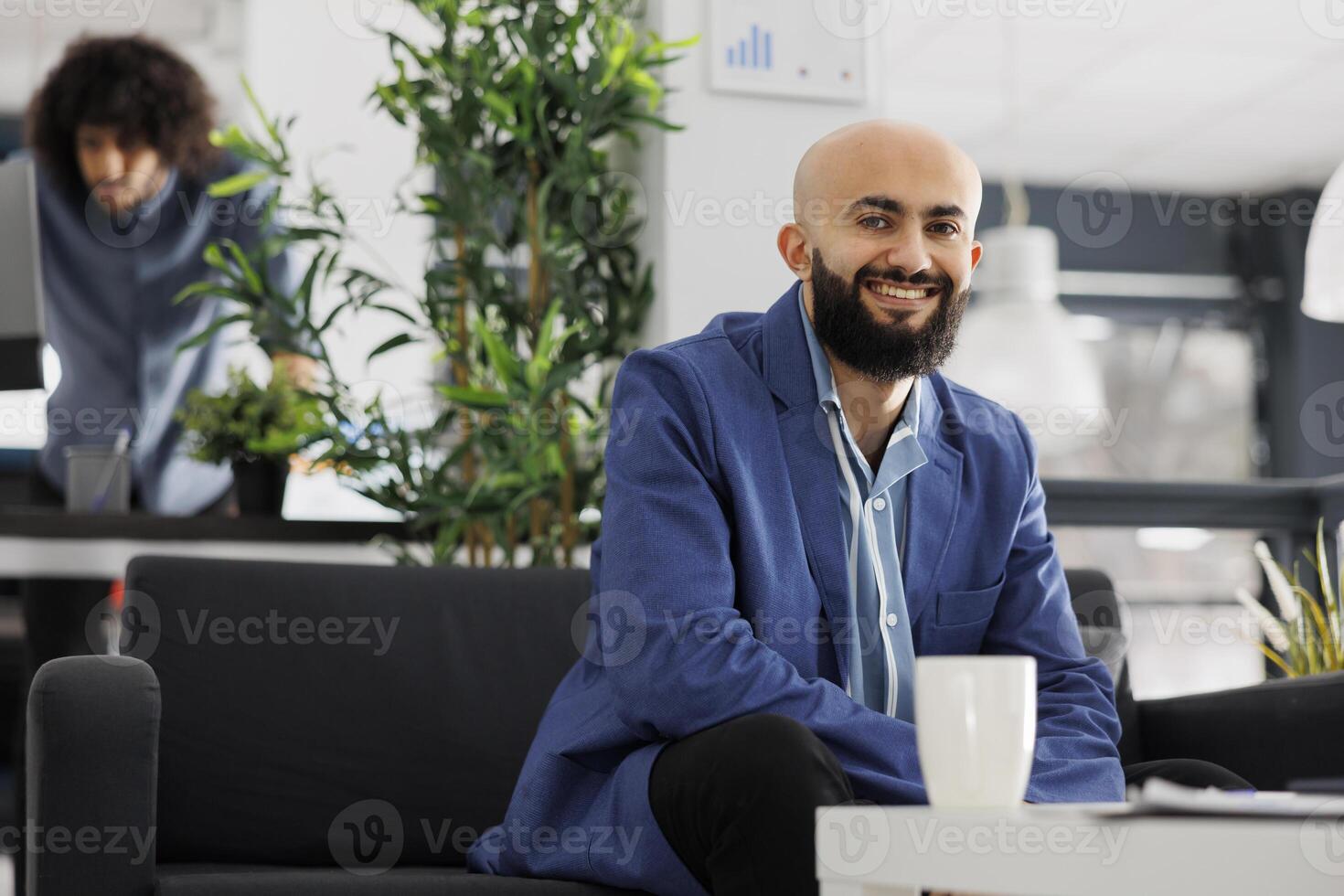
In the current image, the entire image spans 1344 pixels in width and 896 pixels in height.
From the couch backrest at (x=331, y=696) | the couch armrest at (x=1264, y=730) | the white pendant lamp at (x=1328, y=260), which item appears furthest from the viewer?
the white pendant lamp at (x=1328, y=260)

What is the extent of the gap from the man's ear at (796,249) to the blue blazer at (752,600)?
4 cm

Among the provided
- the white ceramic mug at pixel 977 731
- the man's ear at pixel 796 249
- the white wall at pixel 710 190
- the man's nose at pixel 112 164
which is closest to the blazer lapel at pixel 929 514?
the man's ear at pixel 796 249

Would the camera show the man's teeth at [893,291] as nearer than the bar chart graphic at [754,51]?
Yes

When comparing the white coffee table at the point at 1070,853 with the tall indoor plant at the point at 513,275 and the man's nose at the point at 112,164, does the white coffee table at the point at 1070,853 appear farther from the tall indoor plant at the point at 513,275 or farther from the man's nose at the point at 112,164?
the man's nose at the point at 112,164

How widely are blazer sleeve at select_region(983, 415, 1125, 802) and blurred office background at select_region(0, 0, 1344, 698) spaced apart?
3.84 ft

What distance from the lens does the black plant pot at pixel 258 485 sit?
3.02m

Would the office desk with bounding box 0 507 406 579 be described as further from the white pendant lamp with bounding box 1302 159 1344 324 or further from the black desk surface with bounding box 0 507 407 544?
the white pendant lamp with bounding box 1302 159 1344 324

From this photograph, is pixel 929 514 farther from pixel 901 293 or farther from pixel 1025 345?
pixel 1025 345

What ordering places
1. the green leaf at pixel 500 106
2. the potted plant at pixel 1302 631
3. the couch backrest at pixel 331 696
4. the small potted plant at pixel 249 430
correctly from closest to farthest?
the couch backrest at pixel 331 696, the potted plant at pixel 1302 631, the green leaf at pixel 500 106, the small potted plant at pixel 249 430

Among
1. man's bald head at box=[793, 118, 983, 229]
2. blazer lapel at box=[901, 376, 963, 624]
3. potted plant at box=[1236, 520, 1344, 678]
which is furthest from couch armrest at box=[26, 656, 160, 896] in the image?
potted plant at box=[1236, 520, 1344, 678]

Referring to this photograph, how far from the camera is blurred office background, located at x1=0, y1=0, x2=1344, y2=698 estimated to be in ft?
9.67

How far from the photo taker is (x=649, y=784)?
151 centimetres

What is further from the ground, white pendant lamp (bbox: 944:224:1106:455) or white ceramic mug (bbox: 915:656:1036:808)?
white pendant lamp (bbox: 944:224:1106:455)

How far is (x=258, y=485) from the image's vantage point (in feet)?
9.91
